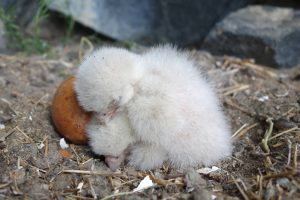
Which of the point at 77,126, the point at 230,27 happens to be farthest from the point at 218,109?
the point at 230,27

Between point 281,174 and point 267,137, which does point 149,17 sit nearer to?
point 267,137

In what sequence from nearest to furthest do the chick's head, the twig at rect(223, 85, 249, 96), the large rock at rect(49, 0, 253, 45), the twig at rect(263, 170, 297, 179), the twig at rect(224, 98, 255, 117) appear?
the twig at rect(263, 170, 297, 179), the chick's head, the twig at rect(224, 98, 255, 117), the twig at rect(223, 85, 249, 96), the large rock at rect(49, 0, 253, 45)

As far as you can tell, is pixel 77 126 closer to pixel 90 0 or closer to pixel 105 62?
pixel 105 62

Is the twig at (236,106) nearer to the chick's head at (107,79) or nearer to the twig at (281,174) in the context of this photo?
the twig at (281,174)

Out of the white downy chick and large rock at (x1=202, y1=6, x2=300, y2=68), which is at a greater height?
large rock at (x1=202, y1=6, x2=300, y2=68)

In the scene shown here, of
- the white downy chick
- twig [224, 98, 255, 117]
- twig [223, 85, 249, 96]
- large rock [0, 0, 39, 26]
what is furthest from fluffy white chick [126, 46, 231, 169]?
large rock [0, 0, 39, 26]

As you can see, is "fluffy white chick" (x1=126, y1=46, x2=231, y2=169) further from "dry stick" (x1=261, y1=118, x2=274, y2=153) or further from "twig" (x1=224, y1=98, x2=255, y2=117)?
"twig" (x1=224, y1=98, x2=255, y2=117)

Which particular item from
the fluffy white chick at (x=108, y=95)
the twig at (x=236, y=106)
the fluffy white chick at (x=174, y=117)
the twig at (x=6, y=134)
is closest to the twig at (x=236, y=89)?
the twig at (x=236, y=106)
